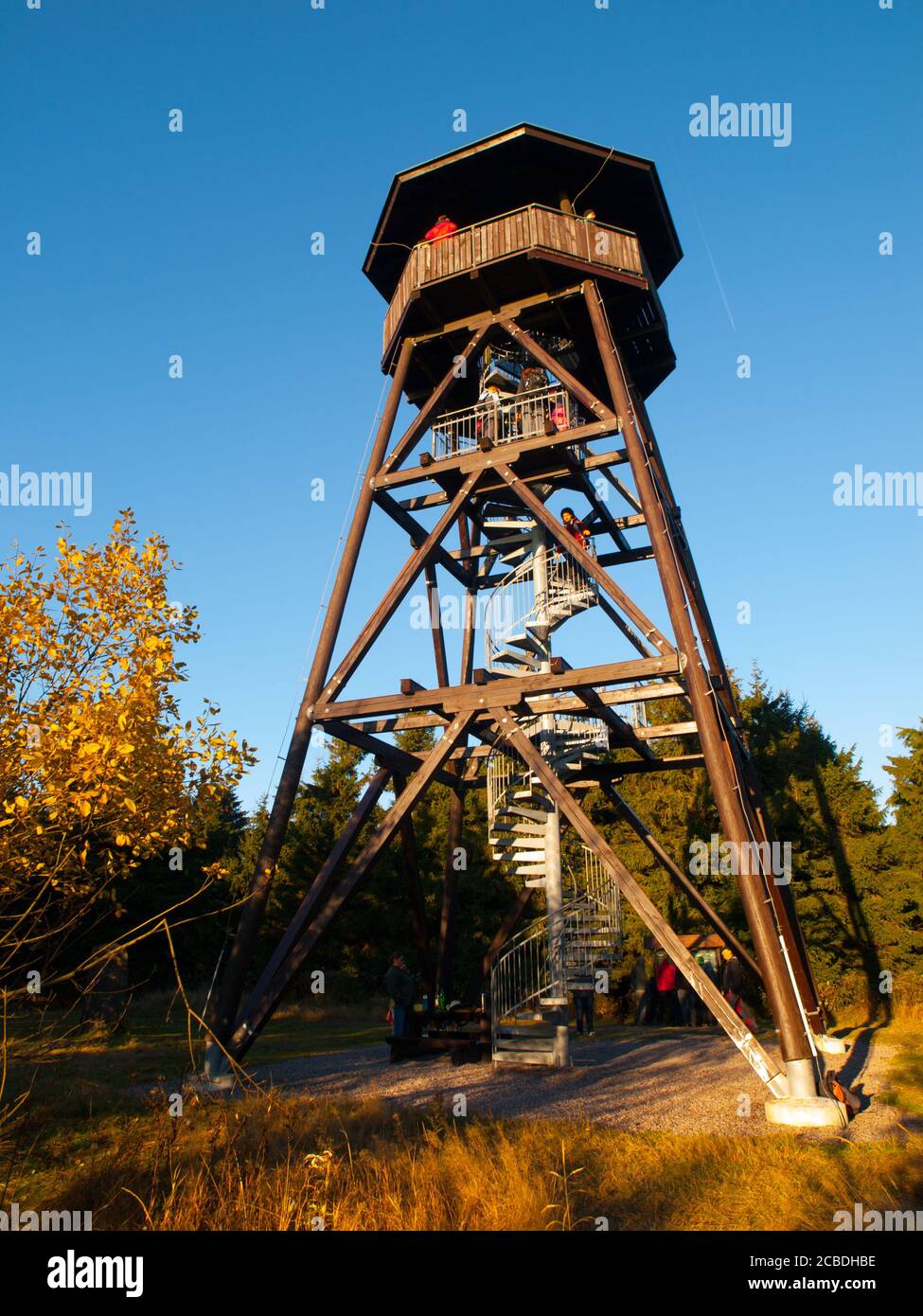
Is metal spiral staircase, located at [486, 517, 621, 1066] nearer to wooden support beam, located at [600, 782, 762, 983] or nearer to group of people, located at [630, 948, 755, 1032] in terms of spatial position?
wooden support beam, located at [600, 782, 762, 983]

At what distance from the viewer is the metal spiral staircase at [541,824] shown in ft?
44.7

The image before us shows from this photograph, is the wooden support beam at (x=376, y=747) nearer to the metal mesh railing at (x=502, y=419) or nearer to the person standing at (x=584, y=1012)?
the metal mesh railing at (x=502, y=419)

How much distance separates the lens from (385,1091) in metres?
10.8

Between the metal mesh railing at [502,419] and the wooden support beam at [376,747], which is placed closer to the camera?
the wooden support beam at [376,747]

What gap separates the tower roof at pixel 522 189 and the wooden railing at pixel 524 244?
0.91m

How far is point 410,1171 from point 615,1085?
5.75 meters

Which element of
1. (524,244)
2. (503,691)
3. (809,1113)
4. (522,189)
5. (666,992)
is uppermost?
(522,189)

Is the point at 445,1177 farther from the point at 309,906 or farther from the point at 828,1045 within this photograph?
the point at 828,1045

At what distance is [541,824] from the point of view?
1477cm

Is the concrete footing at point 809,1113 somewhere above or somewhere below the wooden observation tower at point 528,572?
below

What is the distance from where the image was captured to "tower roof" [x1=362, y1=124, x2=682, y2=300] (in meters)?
14.4

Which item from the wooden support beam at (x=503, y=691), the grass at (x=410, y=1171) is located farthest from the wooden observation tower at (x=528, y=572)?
the grass at (x=410, y=1171)

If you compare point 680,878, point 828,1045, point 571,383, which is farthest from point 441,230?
point 828,1045
